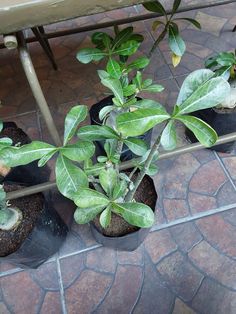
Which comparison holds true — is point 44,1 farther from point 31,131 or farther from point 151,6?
point 31,131

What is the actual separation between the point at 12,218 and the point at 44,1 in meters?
0.69

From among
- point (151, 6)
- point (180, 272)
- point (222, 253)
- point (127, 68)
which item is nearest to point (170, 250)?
point (180, 272)

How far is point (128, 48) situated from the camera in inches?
30.2

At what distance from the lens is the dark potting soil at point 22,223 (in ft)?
3.15

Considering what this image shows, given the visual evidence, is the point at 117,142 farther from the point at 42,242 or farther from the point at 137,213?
the point at 42,242

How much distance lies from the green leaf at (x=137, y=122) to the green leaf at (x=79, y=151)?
14 centimetres

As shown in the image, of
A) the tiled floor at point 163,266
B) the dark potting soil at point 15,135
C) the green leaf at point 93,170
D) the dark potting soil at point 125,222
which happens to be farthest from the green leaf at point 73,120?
the tiled floor at point 163,266

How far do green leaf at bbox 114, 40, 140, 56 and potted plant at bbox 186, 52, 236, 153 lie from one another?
0.38 metres

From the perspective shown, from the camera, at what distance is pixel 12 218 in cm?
96

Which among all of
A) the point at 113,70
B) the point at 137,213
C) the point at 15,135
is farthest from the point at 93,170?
the point at 15,135

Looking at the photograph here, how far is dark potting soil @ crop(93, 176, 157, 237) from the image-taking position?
3.33 feet

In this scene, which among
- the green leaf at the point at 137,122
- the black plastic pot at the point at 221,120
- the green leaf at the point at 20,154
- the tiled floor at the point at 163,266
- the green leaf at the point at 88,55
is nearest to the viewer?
the green leaf at the point at 137,122

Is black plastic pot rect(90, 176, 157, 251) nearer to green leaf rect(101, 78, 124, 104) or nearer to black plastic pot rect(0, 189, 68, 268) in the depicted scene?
black plastic pot rect(0, 189, 68, 268)

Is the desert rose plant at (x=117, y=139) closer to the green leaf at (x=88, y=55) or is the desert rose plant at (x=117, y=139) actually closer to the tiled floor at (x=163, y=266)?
the green leaf at (x=88, y=55)
